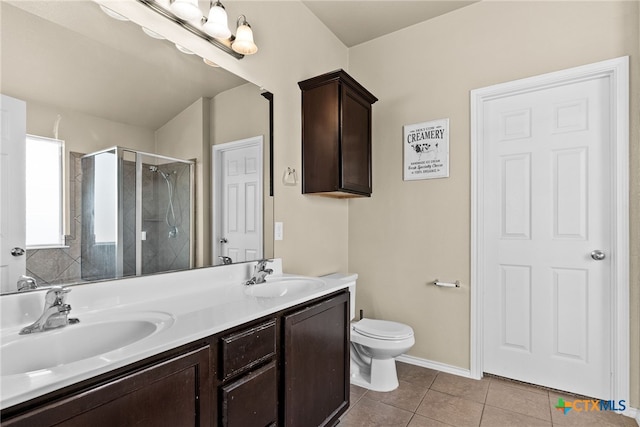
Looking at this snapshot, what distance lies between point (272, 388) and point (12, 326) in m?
0.88

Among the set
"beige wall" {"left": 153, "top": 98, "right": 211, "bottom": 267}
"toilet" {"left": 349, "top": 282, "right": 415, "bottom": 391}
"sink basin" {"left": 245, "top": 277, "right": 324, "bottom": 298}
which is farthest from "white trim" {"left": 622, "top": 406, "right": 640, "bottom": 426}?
"beige wall" {"left": 153, "top": 98, "right": 211, "bottom": 267}

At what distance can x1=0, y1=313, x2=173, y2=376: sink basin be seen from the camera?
881mm

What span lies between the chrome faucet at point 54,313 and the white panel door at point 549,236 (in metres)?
2.45

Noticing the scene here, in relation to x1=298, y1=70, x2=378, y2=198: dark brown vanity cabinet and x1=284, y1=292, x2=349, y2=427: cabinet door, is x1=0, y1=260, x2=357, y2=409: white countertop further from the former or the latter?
x1=298, y1=70, x2=378, y2=198: dark brown vanity cabinet

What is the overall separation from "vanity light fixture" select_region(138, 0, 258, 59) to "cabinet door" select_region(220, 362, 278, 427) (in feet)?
5.11

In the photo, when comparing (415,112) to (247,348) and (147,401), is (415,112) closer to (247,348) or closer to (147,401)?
(247,348)

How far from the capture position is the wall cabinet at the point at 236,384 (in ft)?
2.47

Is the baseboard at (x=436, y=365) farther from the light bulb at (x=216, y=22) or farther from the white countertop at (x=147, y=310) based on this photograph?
the light bulb at (x=216, y=22)

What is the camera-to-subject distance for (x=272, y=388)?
4.30 ft

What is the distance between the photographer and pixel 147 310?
1.26 metres

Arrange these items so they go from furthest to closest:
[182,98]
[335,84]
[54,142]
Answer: [335,84], [182,98], [54,142]

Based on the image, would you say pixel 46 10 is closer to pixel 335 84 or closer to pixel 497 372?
pixel 335 84

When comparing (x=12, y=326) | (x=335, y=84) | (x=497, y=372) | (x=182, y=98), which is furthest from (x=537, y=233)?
(x=12, y=326)

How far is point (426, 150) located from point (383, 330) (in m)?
1.42
